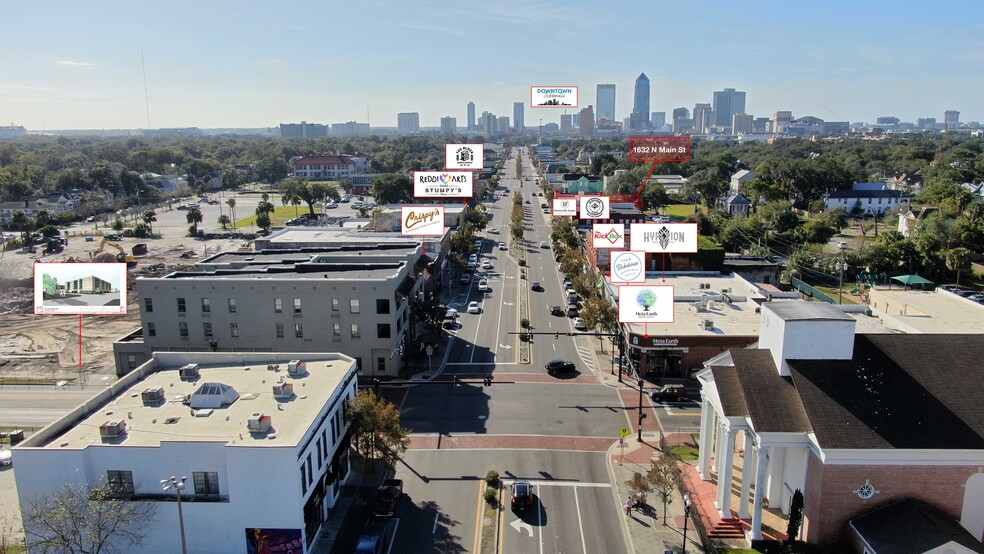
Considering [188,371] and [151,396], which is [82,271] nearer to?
[188,371]

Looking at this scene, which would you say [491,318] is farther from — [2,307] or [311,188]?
[311,188]

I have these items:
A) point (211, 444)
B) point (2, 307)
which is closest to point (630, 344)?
point (211, 444)

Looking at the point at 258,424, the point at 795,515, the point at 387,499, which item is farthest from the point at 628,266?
the point at 258,424

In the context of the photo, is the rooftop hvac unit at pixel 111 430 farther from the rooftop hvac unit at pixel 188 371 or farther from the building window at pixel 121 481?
the rooftop hvac unit at pixel 188 371

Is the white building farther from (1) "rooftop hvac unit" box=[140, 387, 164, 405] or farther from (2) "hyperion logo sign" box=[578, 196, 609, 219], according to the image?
(2) "hyperion logo sign" box=[578, 196, 609, 219]

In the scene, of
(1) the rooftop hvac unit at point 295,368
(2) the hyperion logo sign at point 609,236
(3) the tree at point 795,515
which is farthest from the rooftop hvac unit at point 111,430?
(2) the hyperion logo sign at point 609,236
